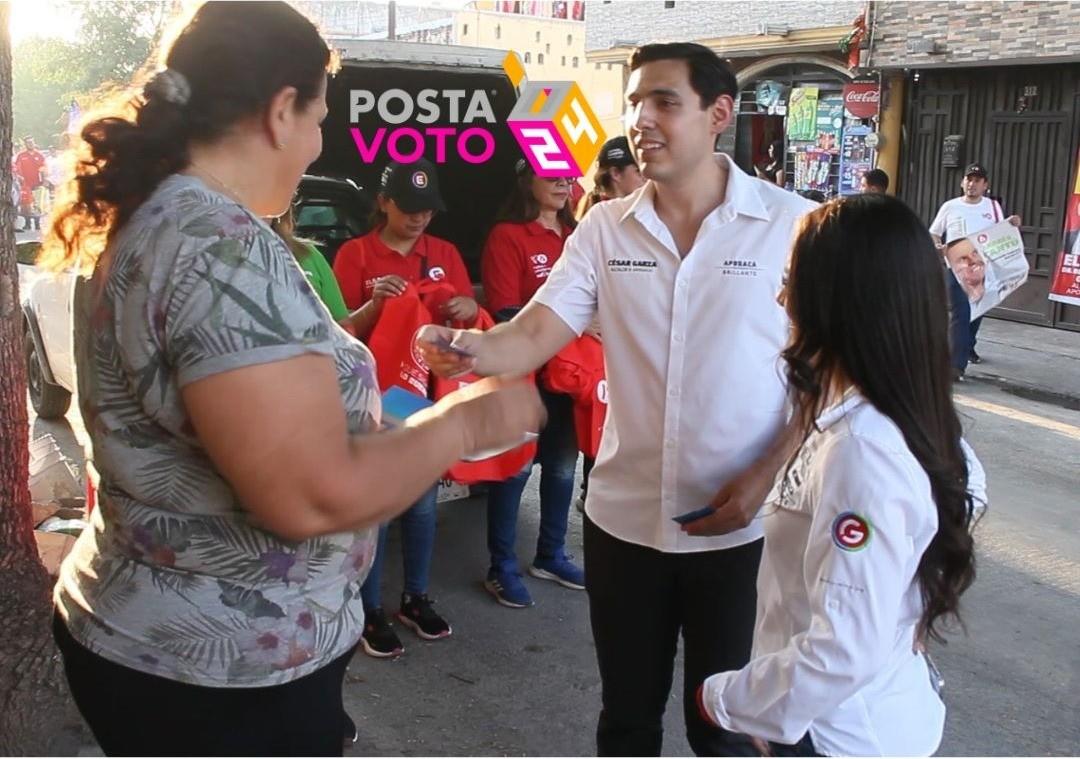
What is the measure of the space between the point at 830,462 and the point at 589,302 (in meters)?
1.17

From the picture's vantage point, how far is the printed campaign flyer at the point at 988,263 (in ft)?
31.4

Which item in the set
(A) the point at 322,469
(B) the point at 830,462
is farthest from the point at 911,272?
(A) the point at 322,469

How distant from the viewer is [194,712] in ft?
5.33

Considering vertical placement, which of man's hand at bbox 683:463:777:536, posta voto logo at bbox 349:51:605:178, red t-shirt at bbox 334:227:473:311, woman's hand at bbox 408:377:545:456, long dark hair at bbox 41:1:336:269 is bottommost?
man's hand at bbox 683:463:777:536

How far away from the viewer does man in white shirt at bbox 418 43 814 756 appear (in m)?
2.62

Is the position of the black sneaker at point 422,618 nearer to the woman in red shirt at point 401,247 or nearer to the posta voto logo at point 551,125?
the woman in red shirt at point 401,247

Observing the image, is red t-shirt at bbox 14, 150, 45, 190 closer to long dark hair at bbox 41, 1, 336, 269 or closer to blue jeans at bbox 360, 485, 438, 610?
blue jeans at bbox 360, 485, 438, 610

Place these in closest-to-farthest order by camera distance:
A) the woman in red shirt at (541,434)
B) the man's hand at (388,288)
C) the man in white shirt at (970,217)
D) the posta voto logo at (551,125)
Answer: the man's hand at (388,288) → the woman in red shirt at (541,434) → the posta voto logo at (551,125) → the man in white shirt at (970,217)

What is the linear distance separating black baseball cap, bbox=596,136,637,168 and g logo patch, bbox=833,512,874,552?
12.2ft

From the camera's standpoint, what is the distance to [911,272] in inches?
72.0

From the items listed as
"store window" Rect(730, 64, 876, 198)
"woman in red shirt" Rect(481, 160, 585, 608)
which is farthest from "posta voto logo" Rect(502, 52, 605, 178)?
"store window" Rect(730, 64, 876, 198)

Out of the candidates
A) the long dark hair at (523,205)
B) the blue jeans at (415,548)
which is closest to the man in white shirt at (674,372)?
the blue jeans at (415,548)

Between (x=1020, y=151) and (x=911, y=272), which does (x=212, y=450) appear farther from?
(x=1020, y=151)

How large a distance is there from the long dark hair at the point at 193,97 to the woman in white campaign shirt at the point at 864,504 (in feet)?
2.95
